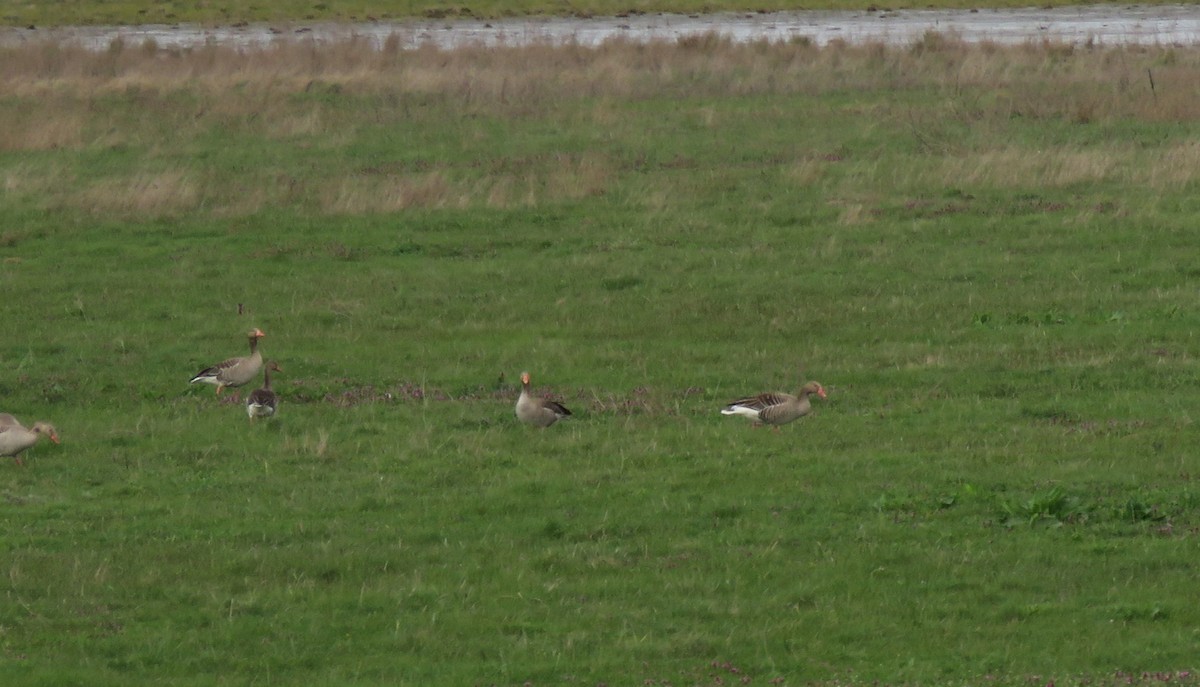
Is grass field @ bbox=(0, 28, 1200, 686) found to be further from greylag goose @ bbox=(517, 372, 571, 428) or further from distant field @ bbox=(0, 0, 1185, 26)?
distant field @ bbox=(0, 0, 1185, 26)

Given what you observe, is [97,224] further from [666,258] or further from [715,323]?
[715,323]

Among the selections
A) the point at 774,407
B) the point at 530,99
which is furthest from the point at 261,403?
the point at 530,99

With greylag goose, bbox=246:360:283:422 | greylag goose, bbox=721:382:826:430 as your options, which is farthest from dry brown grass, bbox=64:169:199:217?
greylag goose, bbox=721:382:826:430

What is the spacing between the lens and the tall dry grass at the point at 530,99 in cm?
2561

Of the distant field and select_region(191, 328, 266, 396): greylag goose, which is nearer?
select_region(191, 328, 266, 396): greylag goose

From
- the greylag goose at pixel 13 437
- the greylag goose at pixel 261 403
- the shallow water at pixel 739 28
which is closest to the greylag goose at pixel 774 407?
the greylag goose at pixel 261 403

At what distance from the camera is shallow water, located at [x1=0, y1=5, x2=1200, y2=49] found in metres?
54.1

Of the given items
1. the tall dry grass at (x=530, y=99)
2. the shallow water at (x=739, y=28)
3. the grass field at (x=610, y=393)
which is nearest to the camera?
the grass field at (x=610, y=393)

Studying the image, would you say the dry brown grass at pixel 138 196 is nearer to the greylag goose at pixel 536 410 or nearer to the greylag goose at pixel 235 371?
the greylag goose at pixel 235 371

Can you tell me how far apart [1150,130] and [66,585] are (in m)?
23.6

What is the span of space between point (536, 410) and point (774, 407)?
80.9 inches

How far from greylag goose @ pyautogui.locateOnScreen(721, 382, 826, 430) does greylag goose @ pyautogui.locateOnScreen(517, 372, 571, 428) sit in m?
1.54

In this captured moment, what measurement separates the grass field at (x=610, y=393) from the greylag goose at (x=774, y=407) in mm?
218

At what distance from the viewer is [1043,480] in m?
12.1
